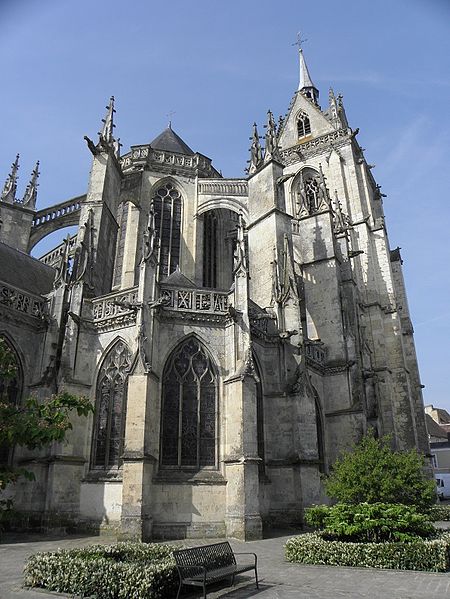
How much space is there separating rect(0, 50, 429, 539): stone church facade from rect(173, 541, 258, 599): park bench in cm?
468

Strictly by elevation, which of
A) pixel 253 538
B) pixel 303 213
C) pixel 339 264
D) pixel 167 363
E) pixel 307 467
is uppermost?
pixel 303 213

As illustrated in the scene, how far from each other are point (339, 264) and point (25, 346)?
1422 cm

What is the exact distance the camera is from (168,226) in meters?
23.1

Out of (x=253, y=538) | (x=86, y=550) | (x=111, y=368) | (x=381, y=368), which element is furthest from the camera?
(x=381, y=368)

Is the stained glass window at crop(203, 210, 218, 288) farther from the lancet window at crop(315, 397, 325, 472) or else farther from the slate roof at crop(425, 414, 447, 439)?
the slate roof at crop(425, 414, 447, 439)

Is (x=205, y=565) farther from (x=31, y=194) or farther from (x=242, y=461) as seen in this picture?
(x=31, y=194)

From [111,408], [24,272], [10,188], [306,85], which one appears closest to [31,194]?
[10,188]

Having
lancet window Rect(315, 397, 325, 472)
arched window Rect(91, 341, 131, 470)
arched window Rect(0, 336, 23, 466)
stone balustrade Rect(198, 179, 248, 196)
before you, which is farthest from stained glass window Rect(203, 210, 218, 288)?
arched window Rect(0, 336, 23, 466)

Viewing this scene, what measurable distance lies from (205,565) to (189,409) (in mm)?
6718

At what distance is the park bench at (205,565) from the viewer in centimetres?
592

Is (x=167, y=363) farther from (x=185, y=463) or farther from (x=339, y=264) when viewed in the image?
(x=339, y=264)

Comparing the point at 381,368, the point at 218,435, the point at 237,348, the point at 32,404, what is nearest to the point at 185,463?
the point at 218,435

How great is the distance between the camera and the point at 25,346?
45.7 feet

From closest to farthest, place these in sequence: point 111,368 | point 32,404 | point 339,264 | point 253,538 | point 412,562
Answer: point 32,404 → point 412,562 → point 253,538 → point 111,368 → point 339,264
